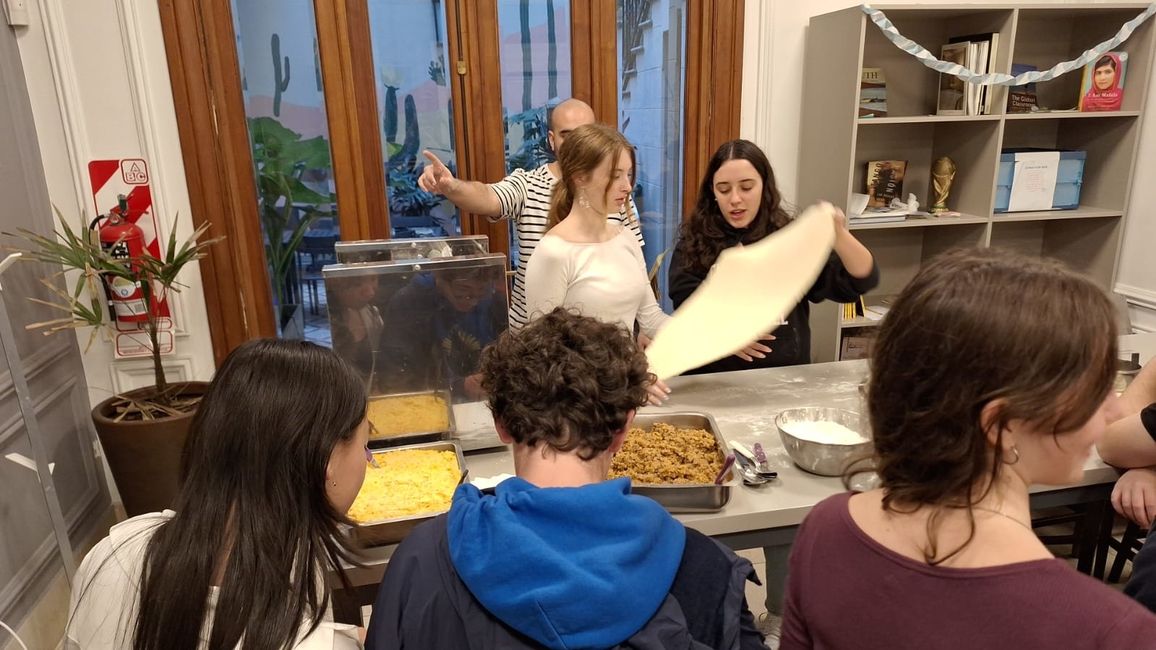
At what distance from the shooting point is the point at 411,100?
3.08 m

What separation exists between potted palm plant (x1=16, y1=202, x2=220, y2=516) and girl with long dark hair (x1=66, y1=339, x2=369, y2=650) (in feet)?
5.09

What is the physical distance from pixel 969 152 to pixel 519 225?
2.12m

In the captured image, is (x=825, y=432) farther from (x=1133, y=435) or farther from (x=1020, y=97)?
(x=1020, y=97)

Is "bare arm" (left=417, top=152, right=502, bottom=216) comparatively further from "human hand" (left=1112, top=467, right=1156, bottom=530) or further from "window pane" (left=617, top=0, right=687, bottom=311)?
"human hand" (left=1112, top=467, right=1156, bottom=530)

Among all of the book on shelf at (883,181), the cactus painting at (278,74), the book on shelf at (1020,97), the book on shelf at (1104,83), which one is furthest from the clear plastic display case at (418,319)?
the book on shelf at (1104,83)

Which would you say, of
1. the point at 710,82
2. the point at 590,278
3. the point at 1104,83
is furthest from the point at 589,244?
the point at 1104,83

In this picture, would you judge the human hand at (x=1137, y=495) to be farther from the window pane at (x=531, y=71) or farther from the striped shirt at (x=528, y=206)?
the window pane at (x=531, y=71)

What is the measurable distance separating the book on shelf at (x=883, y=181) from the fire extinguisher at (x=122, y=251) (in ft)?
10.2

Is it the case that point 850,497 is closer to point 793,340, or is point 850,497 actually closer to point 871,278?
point 871,278

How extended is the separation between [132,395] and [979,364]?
2774mm

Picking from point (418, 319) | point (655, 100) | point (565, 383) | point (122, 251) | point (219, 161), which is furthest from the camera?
point (655, 100)

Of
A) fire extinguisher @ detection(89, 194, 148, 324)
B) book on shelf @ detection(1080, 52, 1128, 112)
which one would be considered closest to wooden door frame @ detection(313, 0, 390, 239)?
fire extinguisher @ detection(89, 194, 148, 324)

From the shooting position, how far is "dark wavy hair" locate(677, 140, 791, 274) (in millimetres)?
2299

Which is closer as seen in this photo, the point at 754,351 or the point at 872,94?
the point at 754,351
